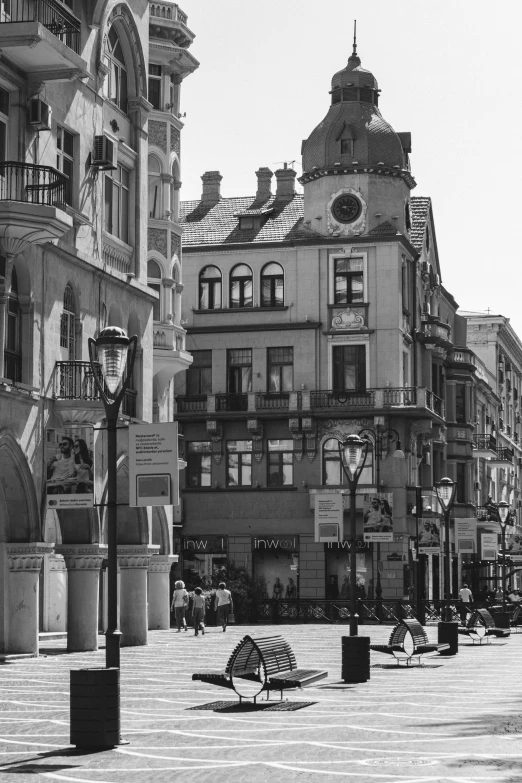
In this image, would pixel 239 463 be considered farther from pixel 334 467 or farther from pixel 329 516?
pixel 329 516

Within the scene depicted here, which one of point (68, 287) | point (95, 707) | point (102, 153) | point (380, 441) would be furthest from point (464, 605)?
point (95, 707)

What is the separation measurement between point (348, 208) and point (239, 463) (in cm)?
1174

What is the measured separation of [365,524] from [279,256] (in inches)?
542

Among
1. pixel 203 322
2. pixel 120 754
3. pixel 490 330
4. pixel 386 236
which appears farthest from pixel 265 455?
pixel 120 754

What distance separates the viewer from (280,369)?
208ft

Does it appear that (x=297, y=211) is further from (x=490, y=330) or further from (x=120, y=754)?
(x=120, y=754)

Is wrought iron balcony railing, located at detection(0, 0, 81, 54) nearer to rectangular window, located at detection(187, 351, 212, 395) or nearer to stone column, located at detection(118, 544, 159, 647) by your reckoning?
stone column, located at detection(118, 544, 159, 647)

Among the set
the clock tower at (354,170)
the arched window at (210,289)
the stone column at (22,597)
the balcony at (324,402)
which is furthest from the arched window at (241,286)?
the stone column at (22,597)

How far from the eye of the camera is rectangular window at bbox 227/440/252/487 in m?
62.8

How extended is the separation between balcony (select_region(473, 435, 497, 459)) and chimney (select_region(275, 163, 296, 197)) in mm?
20180

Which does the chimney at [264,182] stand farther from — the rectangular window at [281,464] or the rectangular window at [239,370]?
the rectangular window at [281,464]

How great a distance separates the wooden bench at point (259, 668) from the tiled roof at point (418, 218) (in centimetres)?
4628

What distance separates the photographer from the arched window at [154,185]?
44.8 metres

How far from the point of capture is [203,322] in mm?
64250
